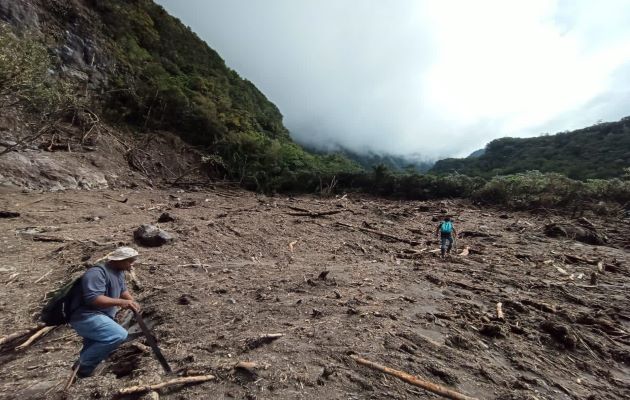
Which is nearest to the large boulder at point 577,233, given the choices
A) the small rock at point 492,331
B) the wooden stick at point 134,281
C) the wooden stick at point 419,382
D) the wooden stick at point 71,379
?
the small rock at point 492,331

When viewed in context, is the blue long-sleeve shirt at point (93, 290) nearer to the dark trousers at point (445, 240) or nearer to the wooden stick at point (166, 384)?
the wooden stick at point (166, 384)

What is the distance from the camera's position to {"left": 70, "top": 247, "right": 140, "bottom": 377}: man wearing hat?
334 cm

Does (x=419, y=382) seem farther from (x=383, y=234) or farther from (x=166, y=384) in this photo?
(x=383, y=234)

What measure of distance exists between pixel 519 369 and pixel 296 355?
2.77 metres

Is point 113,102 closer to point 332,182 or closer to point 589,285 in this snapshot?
point 332,182

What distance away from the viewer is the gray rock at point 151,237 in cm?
858

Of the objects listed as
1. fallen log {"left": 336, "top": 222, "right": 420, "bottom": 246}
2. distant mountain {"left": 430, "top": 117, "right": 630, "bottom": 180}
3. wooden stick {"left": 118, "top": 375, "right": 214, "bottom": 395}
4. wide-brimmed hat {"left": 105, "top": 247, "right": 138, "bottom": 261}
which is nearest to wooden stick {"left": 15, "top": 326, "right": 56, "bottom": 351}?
wide-brimmed hat {"left": 105, "top": 247, "right": 138, "bottom": 261}

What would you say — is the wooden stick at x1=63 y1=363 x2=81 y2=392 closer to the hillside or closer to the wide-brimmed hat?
the wide-brimmed hat

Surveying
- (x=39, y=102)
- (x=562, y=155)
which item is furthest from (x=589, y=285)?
(x=562, y=155)

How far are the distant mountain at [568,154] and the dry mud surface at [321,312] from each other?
3232 centimetres

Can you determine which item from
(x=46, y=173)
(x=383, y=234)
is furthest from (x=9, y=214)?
(x=383, y=234)

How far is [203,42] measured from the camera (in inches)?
1972

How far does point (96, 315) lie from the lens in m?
3.39

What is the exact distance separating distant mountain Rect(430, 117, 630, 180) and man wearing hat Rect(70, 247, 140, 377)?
41.1 meters
